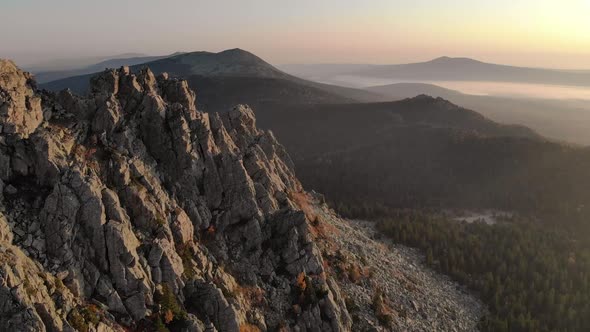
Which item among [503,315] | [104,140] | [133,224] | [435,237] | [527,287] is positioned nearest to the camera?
[133,224]

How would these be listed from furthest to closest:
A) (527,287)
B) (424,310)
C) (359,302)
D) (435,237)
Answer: (435,237), (527,287), (424,310), (359,302)

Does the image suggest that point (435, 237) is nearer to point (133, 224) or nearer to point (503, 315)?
point (503, 315)

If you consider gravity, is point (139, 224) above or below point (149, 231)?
above

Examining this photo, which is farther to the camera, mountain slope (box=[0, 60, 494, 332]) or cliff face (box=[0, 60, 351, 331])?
mountain slope (box=[0, 60, 494, 332])

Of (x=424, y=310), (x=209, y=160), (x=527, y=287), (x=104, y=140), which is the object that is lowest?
(x=527, y=287)

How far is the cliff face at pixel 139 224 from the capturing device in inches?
1523

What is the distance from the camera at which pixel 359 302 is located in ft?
214

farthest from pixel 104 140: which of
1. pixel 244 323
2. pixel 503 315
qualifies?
pixel 503 315

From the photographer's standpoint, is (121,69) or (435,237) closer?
(121,69)

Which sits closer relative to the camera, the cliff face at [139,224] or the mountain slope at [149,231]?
the cliff face at [139,224]

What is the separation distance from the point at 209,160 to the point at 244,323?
23.7 meters

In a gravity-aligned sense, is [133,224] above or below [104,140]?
below

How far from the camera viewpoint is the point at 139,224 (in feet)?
157

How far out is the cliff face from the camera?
127 feet
